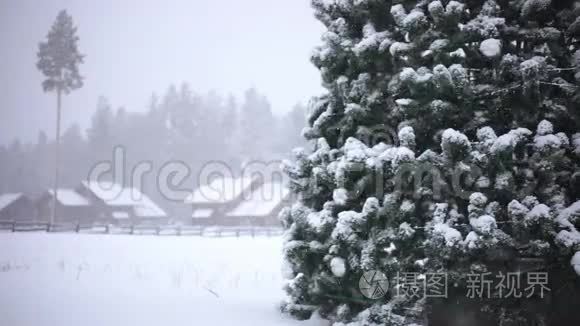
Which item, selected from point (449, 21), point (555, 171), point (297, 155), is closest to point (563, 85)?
point (555, 171)

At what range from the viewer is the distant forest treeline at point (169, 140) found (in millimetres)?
73125

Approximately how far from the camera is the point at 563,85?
728cm

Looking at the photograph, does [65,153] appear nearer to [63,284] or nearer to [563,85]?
[63,284]

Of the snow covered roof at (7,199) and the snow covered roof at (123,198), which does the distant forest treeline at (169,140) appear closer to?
the snow covered roof at (123,198)

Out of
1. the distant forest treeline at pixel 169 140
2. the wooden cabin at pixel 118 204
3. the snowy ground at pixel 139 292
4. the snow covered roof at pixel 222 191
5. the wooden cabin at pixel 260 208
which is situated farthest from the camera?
the distant forest treeline at pixel 169 140

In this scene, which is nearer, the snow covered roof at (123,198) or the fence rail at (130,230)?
the fence rail at (130,230)

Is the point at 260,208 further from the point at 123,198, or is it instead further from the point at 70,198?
the point at 70,198

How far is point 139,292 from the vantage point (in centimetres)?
1166

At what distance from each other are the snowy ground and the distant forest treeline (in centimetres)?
5336

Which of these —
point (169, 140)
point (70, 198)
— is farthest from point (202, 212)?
point (169, 140)

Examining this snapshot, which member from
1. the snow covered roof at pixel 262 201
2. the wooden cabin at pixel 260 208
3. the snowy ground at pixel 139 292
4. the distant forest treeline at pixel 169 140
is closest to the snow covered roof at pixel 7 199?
the distant forest treeline at pixel 169 140

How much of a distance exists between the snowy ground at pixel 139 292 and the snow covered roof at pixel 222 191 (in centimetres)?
3331

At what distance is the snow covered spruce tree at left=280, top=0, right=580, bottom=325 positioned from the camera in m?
7.05

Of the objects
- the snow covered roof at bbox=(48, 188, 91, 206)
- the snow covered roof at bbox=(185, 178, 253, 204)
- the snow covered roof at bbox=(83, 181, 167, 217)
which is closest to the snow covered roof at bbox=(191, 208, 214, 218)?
the snow covered roof at bbox=(185, 178, 253, 204)
